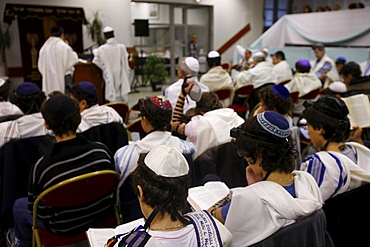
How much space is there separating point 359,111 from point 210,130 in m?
1.10

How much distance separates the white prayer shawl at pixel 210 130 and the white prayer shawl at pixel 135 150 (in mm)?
243

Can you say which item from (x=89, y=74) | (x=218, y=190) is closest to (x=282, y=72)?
(x=89, y=74)

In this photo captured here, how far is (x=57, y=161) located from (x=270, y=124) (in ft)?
3.07

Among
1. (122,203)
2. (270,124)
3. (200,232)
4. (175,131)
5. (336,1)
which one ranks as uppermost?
(336,1)

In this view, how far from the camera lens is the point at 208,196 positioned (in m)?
1.37

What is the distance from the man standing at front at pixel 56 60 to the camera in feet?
17.0

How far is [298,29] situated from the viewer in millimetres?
7836

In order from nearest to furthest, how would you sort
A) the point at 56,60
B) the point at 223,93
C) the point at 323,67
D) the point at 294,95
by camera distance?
the point at 294,95 < the point at 223,93 < the point at 56,60 < the point at 323,67

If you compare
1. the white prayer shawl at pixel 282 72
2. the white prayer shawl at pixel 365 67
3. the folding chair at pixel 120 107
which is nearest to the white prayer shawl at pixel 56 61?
the folding chair at pixel 120 107

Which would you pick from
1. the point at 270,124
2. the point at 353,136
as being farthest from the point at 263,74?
the point at 270,124

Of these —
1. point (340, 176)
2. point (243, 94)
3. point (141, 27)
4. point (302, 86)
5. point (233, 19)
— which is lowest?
point (243, 94)

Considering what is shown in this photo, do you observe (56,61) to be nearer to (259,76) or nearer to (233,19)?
(259,76)

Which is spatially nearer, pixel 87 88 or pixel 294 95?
pixel 87 88

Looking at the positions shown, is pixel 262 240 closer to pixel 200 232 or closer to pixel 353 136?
pixel 200 232
